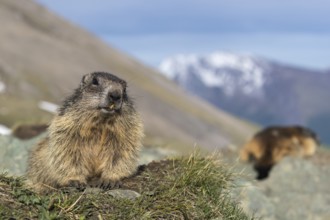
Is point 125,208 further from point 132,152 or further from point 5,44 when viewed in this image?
point 5,44

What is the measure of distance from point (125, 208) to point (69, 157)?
63.1 inches

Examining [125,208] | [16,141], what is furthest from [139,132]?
[16,141]

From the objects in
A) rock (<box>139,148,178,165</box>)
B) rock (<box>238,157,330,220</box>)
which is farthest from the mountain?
rock (<box>238,157,330,220</box>)

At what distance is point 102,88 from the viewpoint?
855 centimetres

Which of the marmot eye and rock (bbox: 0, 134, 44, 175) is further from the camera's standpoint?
rock (bbox: 0, 134, 44, 175)

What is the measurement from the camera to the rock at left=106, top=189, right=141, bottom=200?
307 inches

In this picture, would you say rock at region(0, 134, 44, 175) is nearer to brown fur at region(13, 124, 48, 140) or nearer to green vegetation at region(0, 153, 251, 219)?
green vegetation at region(0, 153, 251, 219)

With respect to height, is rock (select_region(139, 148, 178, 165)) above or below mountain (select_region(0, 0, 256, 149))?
above

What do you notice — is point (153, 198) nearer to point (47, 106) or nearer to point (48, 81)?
point (47, 106)

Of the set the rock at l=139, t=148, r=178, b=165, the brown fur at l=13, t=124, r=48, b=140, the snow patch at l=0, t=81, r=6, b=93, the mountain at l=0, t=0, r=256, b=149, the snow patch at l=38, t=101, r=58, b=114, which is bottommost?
the snow patch at l=0, t=81, r=6, b=93

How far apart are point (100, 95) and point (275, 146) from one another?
14.3 metres

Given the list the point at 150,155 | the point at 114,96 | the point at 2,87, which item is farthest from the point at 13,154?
the point at 2,87

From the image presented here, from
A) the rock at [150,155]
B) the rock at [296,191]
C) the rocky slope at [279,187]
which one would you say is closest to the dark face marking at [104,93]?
the rocky slope at [279,187]

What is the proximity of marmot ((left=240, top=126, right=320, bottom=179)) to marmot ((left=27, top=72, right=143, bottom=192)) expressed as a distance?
11.5m
